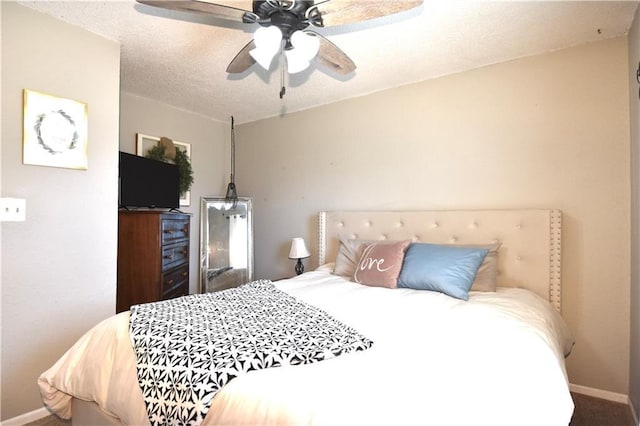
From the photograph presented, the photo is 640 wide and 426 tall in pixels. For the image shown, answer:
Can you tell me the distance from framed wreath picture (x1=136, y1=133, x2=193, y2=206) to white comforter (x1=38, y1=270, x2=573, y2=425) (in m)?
2.21

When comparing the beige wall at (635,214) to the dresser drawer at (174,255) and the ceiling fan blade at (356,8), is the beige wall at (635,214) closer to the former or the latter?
the ceiling fan blade at (356,8)

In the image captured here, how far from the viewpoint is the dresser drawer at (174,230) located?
2.72 metres

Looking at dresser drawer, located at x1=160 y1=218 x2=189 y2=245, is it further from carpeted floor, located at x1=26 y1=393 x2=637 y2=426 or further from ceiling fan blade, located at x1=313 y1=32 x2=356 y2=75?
ceiling fan blade, located at x1=313 y1=32 x2=356 y2=75

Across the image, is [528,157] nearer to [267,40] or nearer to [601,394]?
[601,394]

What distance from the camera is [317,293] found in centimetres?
203

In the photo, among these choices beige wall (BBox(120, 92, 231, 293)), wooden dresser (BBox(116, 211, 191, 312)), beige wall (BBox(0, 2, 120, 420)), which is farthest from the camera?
beige wall (BBox(120, 92, 231, 293))

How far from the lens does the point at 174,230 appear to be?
9.56 ft

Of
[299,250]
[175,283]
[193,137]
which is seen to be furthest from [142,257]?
[193,137]

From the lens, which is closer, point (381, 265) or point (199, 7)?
point (199, 7)

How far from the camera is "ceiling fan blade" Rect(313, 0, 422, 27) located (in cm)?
136

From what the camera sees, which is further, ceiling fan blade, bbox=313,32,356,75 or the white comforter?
ceiling fan blade, bbox=313,32,356,75

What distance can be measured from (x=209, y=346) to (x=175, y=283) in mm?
2082

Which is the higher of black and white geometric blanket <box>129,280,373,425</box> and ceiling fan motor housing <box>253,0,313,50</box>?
ceiling fan motor housing <box>253,0,313,50</box>

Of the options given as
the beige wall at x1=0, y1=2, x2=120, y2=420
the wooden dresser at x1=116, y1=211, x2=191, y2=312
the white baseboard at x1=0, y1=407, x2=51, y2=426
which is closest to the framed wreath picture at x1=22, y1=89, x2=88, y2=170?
the beige wall at x1=0, y1=2, x2=120, y2=420
